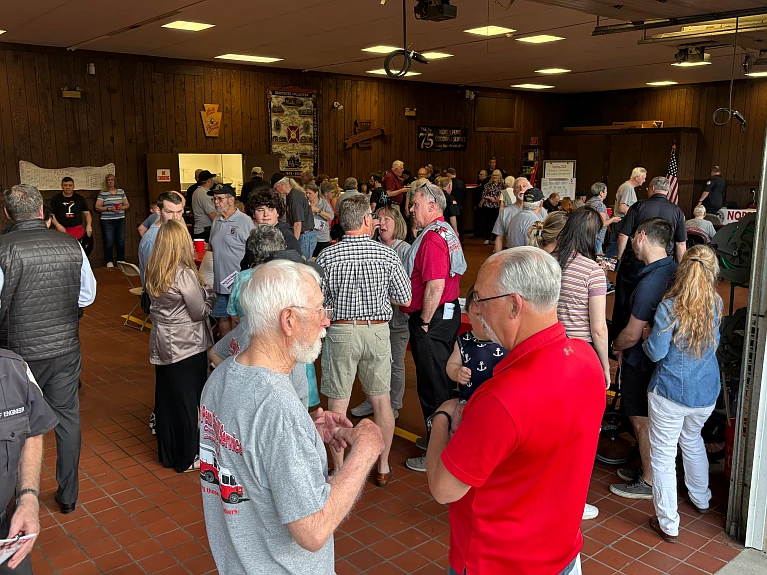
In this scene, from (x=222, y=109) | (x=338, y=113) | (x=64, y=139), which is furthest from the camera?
(x=338, y=113)

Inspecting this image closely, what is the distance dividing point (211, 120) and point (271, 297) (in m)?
12.8

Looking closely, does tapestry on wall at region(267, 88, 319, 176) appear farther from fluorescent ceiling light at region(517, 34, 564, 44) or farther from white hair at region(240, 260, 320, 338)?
white hair at region(240, 260, 320, 338)

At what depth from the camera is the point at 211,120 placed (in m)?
13.7

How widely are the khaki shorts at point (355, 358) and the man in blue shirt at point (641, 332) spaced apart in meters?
1.38

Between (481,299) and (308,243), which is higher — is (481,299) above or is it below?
above

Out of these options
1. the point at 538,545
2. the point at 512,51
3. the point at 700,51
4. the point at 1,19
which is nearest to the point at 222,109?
the point at 1,19

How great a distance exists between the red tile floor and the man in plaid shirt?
1.75ft

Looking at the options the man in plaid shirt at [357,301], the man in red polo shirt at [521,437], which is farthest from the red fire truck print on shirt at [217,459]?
the man in plaid shirt at [357,301]

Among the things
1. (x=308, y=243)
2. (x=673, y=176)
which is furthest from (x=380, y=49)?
(x=673, y=176)

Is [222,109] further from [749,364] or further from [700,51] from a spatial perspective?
[749,364]

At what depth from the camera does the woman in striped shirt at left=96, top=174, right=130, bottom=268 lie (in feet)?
39.1

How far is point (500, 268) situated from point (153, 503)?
3.03 metres

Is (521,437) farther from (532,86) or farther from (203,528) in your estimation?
(532,86)

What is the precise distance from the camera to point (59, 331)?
3.76 metres
